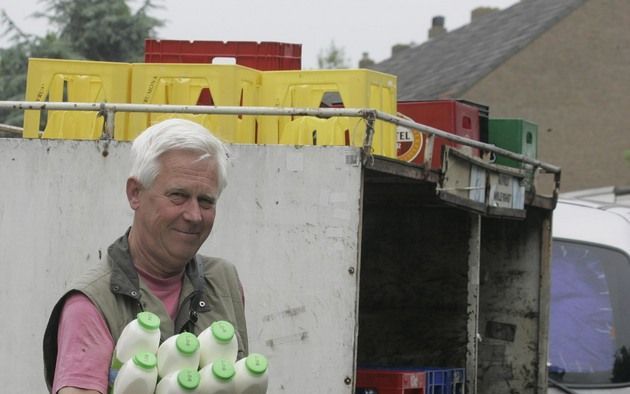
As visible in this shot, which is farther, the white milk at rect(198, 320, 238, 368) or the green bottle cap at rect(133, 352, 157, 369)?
the white milk at rect(198, 320, 238, 368)

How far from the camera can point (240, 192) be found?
5777 mm

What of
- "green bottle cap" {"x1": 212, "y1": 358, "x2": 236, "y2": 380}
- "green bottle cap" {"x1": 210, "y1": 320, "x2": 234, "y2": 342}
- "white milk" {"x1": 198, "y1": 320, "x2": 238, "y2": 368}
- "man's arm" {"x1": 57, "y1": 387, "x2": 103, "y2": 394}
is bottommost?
"man's arm" {"x1": 57, "y1": 387, "x2": 103, "y2": 394}

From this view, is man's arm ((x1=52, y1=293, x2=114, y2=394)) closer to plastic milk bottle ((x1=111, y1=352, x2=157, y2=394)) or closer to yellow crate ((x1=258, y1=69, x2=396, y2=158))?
plastic milk bottle ((x1=111, y1=352, x2=157, y2=394))

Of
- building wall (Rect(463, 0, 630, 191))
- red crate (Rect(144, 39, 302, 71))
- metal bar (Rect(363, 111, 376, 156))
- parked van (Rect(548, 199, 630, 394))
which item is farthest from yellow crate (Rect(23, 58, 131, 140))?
building wall (Rect(463, 0, 630, 191))

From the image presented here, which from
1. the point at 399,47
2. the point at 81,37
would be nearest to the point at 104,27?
the point at 81,37

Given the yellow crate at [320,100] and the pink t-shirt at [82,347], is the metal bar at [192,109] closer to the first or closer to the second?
the yellow crate at [320,100]

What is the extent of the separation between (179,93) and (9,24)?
2873 centimetres

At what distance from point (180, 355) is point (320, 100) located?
2.86m

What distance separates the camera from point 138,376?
348 centimetres

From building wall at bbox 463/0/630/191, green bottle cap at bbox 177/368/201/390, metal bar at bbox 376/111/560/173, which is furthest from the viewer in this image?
building wall at bbox 463/0/630/191

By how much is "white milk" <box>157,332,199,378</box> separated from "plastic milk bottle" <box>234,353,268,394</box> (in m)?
0.11

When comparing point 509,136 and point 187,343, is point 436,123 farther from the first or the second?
point 187,343

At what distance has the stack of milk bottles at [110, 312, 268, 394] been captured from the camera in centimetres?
349

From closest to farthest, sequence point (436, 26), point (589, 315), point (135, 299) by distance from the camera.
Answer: point (135, 299), point (589, 315), point (436, 26)
